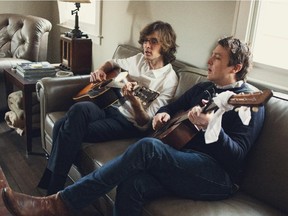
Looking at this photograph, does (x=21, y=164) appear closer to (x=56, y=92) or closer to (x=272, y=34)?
(x=56, y=92)

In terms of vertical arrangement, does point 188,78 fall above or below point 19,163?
above

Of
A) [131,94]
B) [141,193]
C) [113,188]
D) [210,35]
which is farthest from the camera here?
[210,35]

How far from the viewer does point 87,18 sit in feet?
11.5

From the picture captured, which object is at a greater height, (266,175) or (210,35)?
(210,35)

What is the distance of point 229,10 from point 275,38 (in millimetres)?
319

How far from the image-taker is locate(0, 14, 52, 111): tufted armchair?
3.28m

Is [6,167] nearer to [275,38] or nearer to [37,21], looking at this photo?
[37,21]

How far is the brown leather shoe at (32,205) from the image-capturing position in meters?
1.42

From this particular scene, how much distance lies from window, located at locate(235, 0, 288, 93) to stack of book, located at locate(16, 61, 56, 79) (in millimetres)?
1498

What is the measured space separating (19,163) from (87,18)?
1797 millimetres

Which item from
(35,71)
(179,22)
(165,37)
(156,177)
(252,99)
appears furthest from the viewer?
(35,71)

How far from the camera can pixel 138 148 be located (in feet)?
4.58

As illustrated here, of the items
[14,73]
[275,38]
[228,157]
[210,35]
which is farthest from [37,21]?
[228,157]

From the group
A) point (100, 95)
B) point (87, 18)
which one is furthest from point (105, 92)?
point (87, 18)
